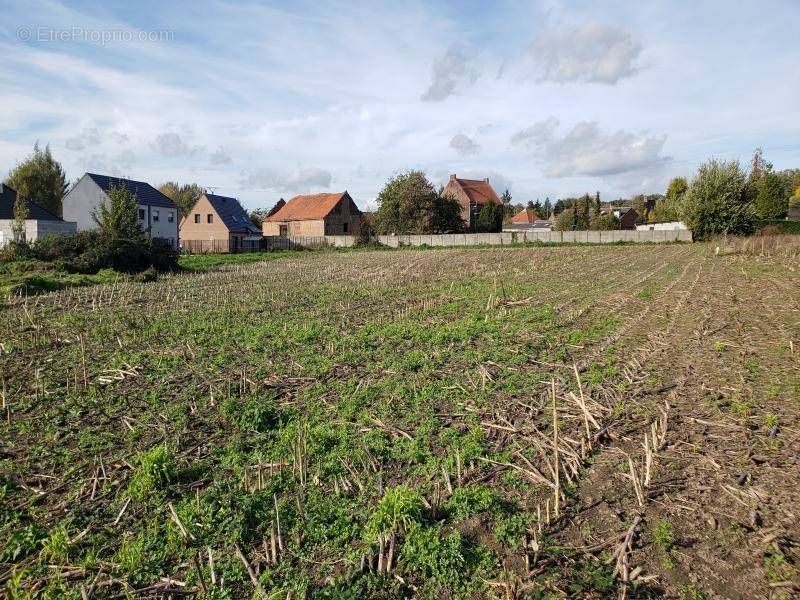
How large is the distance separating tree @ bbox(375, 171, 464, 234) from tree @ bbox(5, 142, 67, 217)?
4331cm

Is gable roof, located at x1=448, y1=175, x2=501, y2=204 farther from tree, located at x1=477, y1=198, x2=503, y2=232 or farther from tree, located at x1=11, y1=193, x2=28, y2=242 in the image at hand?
tree, located at x1=11, y1=193, x2=28, y2=242

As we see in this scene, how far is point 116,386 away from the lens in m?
7.44

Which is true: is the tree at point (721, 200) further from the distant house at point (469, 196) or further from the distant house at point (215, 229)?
the distant house at point (215, 229)

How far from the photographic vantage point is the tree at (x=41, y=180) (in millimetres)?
61062

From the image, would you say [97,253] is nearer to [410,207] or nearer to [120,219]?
[120,219]

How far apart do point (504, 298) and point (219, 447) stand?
10434 mm

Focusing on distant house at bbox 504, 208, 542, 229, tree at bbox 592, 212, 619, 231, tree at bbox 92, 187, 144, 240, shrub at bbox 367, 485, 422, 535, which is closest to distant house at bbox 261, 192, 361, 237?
tree at bbox 592, 212, 619, 231

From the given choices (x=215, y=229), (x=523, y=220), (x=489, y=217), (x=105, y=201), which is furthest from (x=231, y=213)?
(x=523, y=220)

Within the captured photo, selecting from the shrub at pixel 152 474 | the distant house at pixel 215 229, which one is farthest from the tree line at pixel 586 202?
the shrub at pixel 152 474

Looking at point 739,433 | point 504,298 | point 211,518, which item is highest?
point 504,298

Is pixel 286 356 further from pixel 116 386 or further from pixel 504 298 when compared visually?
pixel 504 298

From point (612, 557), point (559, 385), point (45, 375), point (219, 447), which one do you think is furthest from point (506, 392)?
point (45, 375)

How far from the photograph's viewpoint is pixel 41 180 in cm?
6269

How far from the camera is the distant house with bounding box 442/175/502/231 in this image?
85.3m
